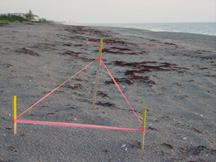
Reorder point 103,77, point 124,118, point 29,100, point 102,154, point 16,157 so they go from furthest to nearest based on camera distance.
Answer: point 103,77 < point 29,100 < point 124,118 < point 102,154 < point 16,157

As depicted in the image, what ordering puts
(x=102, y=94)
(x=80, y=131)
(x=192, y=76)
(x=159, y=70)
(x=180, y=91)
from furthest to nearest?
(x=159, y=70) < (x=192, y=76) < (x=180, y=91) < (x=102, y=94) < (x=80, y=131)

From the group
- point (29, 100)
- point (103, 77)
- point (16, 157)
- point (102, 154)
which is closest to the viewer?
point (16, 157)

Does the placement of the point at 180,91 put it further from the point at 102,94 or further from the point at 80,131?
the point at 80,131

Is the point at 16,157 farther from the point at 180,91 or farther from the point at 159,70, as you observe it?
the point at 159,70

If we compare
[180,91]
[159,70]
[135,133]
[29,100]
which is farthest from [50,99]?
[159,70]

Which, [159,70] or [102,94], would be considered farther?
[159,70]

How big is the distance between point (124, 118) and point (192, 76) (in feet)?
12.2

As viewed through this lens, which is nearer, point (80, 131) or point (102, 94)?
point (80, 131)

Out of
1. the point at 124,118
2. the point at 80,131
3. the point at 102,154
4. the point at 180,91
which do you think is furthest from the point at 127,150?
the point at 180,91

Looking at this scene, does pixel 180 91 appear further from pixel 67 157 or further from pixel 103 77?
pixel 67 157

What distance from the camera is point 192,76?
6250 mm

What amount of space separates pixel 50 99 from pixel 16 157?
1623mm

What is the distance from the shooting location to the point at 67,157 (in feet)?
7.21

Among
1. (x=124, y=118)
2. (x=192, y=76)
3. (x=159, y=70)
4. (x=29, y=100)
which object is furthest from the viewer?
(x=159, y=70)
